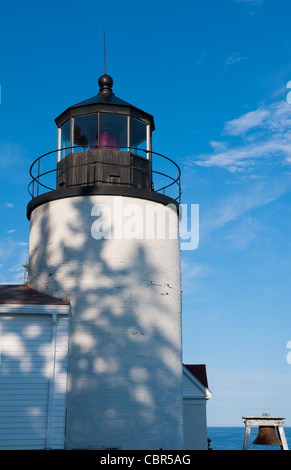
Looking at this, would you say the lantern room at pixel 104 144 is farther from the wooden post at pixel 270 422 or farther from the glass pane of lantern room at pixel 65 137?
the wooden post at pixel 270 422

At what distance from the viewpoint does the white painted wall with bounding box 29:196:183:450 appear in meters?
13.7

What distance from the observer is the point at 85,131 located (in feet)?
54.9

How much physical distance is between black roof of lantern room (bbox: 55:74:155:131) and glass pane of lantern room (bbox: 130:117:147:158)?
17cm

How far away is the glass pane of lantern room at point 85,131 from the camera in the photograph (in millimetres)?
16578

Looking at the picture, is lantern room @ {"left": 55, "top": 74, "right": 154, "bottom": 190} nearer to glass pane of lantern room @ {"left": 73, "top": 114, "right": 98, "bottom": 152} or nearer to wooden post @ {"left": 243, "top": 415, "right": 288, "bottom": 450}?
glass pane of lantern room @ {"left": 73, "top": 114, "right": 98, "bottom": 152}

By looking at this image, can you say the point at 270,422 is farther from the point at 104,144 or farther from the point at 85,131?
the point at 85,131

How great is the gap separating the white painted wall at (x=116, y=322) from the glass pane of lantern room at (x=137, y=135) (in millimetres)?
2051

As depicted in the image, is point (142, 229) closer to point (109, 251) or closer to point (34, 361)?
point (109, 251)

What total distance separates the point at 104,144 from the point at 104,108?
44.1 inches

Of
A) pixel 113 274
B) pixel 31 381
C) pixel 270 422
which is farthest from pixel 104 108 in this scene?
pixel 270 422

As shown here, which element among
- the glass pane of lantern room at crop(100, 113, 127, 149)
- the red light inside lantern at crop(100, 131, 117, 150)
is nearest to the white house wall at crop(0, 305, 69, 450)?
the red light inside lantern at crop(100, 131, 117, 150)

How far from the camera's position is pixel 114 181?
1602 centimetres
